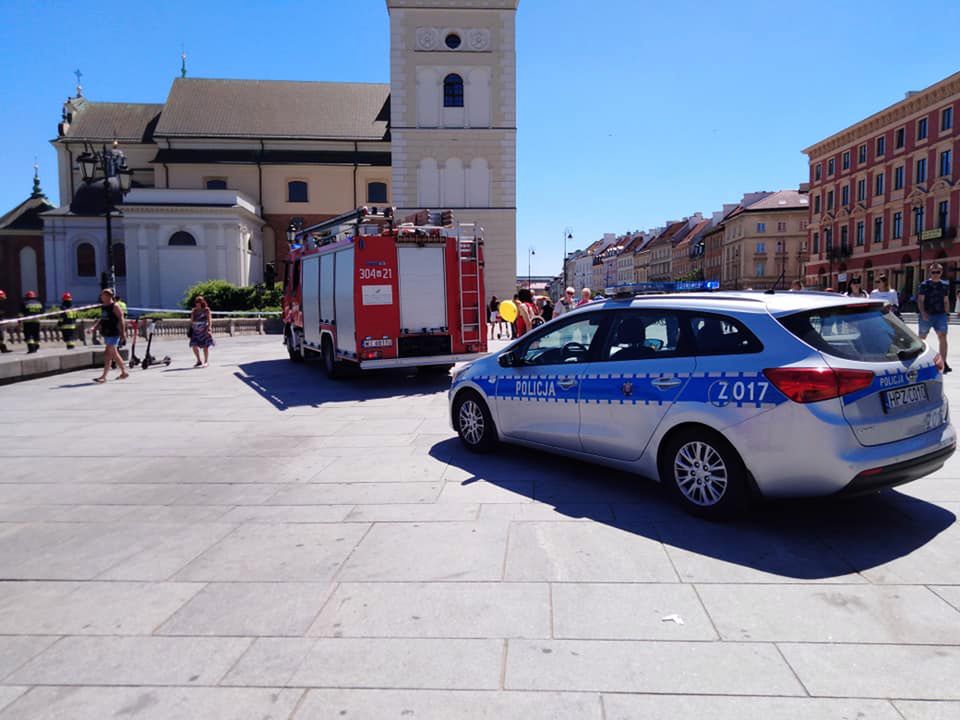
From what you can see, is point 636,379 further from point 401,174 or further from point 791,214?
point 791,214

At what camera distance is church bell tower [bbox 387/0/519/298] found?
43.0 meters

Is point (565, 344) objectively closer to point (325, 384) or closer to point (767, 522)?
point (767, 522)

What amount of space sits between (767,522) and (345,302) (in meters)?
9.26

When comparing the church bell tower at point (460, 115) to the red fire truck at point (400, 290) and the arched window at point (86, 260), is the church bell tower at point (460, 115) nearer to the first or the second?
the arched window at point (86, 260)

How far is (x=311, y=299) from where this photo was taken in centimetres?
1477

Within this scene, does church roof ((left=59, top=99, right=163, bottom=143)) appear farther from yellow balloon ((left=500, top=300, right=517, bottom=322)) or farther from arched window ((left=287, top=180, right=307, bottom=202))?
yellow balloon ((left=500, top=300, right=517, bottom=322))

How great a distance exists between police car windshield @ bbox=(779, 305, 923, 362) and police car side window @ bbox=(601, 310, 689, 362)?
31.3 inches

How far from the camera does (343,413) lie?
33.4 feet

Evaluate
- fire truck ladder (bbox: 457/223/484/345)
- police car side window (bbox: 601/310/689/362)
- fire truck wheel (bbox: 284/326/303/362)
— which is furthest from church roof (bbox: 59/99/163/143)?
police car side window (bbox: 601/310/689/362)

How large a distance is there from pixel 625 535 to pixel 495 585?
3.94ft

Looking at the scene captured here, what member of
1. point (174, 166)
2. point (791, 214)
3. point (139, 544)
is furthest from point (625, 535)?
point (791, 214)

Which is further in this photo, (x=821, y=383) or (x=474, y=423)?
(x=474, y=423)

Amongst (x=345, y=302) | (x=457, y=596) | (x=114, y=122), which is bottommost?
(x=457, y=596)

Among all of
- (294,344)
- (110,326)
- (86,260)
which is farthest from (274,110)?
(110,326)
